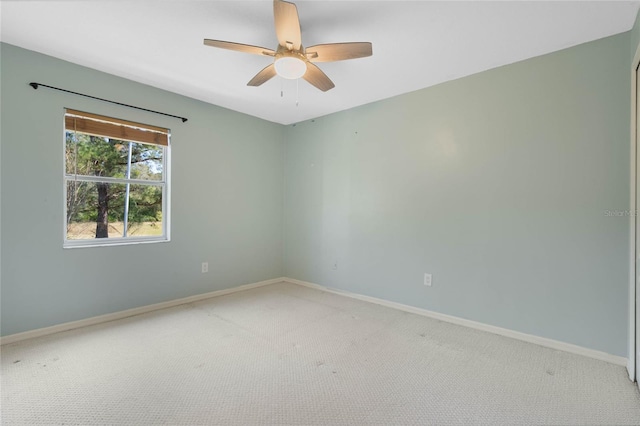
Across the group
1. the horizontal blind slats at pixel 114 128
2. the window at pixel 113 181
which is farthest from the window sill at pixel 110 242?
the horizontal blind slats at pixel 114 128

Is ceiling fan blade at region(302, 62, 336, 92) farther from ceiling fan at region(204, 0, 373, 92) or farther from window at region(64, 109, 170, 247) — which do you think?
window at region(64, 109, 170, 247)

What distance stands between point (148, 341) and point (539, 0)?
3557mm

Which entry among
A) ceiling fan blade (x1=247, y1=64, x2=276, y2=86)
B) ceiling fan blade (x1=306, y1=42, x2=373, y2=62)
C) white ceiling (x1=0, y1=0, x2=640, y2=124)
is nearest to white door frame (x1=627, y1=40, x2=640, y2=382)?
white ceiling (x1=0, y1=0, x2=640, y2=124)

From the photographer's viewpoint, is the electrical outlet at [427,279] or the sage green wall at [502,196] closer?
the sage green wall at [502,196]

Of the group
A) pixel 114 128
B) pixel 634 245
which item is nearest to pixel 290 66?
pixel 114 128

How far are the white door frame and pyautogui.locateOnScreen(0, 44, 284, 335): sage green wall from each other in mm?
3589

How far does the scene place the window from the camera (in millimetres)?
2676

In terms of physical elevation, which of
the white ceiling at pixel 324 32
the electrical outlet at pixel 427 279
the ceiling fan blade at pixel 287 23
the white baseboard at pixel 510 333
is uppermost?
the white ceiling at pixel 324 32

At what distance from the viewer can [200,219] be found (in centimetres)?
349

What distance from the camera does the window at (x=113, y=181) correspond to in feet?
8.78

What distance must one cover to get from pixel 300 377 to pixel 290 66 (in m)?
2.03

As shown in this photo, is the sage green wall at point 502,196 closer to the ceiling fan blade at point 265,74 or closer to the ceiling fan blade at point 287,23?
the ceiling fan blade at point 265,74

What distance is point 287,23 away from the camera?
5.50 ft

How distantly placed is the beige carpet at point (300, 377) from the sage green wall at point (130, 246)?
38cm
